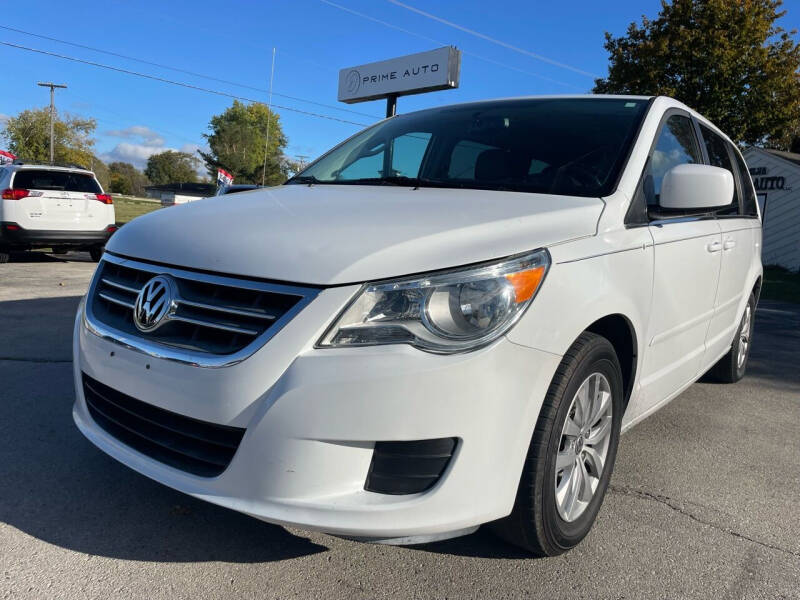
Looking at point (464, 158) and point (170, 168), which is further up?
point (170, 168)

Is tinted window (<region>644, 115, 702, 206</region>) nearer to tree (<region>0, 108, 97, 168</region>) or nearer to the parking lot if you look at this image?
the parking lot

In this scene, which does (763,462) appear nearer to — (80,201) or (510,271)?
(510,271)

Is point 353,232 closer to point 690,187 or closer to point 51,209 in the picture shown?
point 690,187

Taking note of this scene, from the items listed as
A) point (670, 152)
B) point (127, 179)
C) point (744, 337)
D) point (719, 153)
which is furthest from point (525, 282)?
point (127, 179)

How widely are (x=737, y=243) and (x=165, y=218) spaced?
10.5ft

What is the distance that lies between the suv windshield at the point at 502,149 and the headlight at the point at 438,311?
86 centimetres

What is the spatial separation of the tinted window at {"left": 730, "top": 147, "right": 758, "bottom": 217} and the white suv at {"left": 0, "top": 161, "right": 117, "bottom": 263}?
946 centimetres

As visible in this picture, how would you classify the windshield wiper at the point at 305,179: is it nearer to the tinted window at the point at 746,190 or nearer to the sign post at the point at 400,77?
the tinted window at the point at 746,190

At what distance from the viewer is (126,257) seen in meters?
2.40

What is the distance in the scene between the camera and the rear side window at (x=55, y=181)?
1019 centimetres

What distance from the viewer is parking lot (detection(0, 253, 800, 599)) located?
2096mm

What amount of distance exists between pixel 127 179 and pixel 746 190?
130 meters

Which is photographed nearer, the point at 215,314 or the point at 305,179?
the point at 215,314

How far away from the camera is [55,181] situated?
34.3 feet
